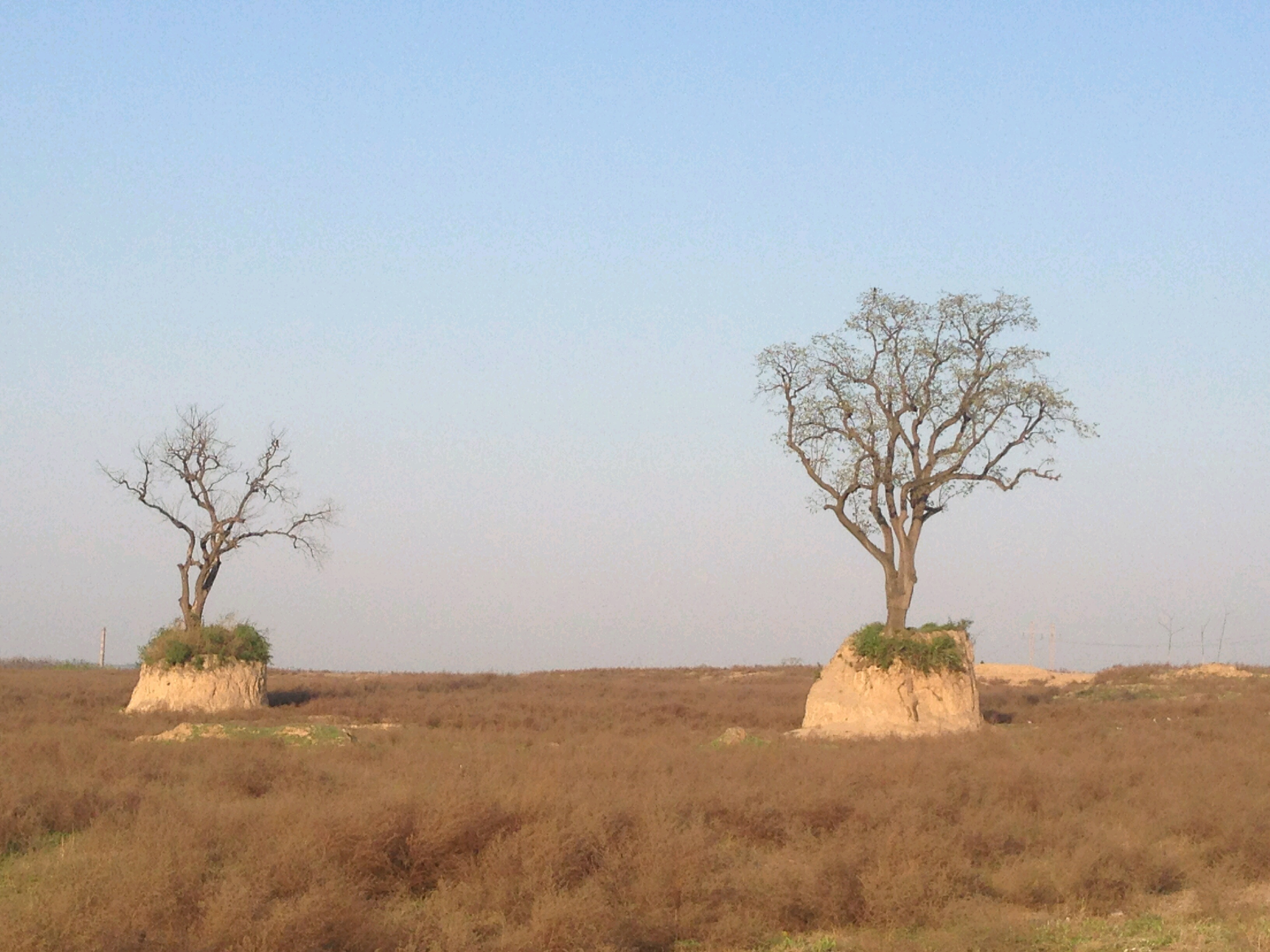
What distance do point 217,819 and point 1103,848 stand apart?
898 cm

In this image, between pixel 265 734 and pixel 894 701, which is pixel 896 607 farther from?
pixel 265 734

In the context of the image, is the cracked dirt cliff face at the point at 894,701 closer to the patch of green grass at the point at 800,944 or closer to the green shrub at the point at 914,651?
the green shrub at the point at 914,651

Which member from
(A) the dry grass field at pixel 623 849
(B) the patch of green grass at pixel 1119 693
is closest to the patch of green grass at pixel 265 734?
(A) the dry grass field at pixel 623 849

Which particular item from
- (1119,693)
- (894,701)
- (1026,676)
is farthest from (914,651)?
(1026,676)

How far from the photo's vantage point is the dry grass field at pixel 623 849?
9375 millimetres

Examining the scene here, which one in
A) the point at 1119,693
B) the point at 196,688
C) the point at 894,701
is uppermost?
the point at 894,701

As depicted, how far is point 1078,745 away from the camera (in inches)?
916

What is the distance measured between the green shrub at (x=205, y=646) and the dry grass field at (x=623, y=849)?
469 inches

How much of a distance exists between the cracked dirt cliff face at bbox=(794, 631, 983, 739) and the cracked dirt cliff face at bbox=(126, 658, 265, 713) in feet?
50.9

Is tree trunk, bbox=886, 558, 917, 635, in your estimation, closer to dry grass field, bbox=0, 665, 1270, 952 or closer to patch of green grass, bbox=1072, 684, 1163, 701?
dry grass field, bbox=0, 665, 1270, 952

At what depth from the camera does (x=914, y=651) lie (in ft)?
89.3

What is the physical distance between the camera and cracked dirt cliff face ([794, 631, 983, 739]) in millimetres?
26594

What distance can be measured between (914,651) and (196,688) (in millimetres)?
19005

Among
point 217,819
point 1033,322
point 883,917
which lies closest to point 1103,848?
point 883,917
